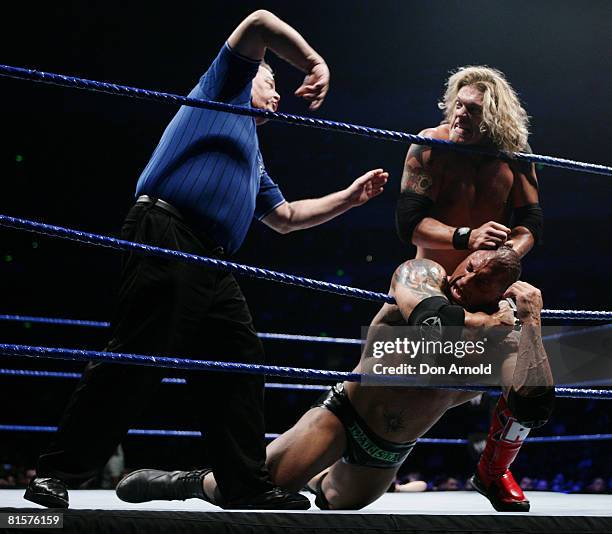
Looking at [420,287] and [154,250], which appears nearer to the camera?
[154,250]

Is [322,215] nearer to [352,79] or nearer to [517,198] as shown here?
[517,198]

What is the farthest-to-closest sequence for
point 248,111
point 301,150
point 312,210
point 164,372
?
point 301,150 → point 312,210 → point 164,372 → point 248,111

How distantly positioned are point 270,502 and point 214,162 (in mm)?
681

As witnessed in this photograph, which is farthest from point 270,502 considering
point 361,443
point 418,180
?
point 418,180

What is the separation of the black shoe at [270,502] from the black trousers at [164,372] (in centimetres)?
1

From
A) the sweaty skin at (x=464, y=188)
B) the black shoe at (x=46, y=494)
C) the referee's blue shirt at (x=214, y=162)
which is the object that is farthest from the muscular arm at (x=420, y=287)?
the black shoe at (x=46, y=494)

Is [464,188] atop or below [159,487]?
atop

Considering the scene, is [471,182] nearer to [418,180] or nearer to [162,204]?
[418,180]

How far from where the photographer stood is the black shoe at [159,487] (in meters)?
1.67

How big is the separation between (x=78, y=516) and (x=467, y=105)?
3.78ft

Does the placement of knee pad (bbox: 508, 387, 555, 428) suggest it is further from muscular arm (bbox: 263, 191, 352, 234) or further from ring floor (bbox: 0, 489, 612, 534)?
muscular arm (bbox: 263, 191, 352, 234)

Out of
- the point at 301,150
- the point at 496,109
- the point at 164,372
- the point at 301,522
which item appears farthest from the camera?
the point at 301,150

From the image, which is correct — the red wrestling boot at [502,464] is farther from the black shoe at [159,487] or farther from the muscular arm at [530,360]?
the black shoe at [159,487]

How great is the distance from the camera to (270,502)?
1.46 m
